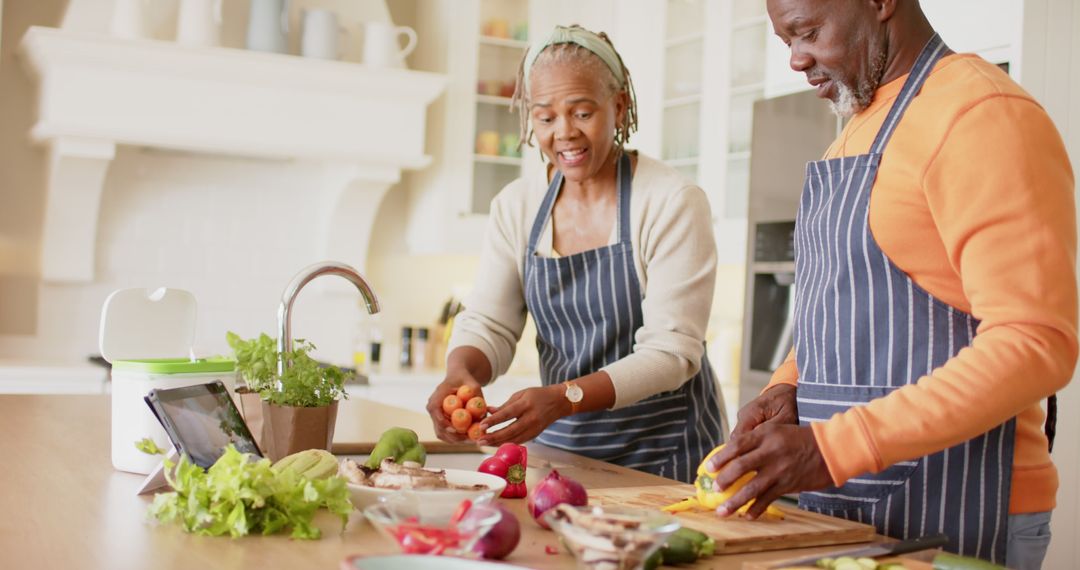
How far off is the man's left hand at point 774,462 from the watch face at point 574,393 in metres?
0.61

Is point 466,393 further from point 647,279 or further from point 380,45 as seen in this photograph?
point 380,45

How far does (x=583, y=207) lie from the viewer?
2174mm

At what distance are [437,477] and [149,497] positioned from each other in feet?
1.41

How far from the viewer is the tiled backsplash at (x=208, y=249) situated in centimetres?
455

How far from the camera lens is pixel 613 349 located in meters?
2.14

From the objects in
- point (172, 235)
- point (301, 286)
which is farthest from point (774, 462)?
point (172, 235)

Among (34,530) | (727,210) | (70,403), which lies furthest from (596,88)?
(727,210)

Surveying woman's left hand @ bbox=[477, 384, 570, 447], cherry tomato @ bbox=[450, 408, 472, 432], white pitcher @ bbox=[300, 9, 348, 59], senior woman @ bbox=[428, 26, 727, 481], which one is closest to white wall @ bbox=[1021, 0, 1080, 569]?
senior woman @ bbox=[428, 26, 727, 481]

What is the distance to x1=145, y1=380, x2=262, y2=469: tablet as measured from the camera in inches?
54.7

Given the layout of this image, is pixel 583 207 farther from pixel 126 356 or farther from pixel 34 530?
pixel 34 530

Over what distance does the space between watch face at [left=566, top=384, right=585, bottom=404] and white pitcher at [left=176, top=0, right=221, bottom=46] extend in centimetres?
292

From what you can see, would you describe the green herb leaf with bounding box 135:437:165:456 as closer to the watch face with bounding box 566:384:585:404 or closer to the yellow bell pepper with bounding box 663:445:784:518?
the yellow bell pepper with bounding box 663:445:784:518

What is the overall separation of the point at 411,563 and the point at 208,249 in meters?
4.15

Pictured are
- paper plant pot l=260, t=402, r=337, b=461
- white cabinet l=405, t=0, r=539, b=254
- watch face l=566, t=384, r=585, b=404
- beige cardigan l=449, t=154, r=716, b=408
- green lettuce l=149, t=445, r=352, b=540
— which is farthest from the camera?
white cabinet l=405, t=0, r=539, b=254
